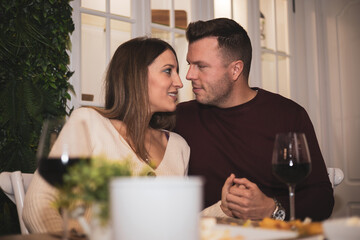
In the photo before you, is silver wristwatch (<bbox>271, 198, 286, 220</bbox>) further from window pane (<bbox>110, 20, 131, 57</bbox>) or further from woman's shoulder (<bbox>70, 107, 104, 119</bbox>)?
window pane (<bbox>110, 20, 131, 57</bbox>)

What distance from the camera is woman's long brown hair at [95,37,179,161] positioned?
1.88m

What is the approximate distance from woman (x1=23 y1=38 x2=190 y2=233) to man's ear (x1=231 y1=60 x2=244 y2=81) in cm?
64

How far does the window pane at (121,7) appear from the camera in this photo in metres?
3.00

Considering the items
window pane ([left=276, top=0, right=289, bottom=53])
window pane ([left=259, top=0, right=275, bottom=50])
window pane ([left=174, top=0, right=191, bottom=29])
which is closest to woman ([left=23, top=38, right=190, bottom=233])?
window pane ([left=174, top=0, right=191, bottom=29])

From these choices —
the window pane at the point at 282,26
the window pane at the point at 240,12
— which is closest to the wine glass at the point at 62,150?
the window pane at the point at 240,12

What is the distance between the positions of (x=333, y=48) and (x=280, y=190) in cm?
241

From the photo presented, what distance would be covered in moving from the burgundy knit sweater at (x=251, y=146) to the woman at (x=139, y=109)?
17cm

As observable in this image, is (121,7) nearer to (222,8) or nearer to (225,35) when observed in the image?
(225,35)

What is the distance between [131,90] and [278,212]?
0.78m

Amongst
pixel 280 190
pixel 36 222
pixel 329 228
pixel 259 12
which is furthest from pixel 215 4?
pixel 329 228

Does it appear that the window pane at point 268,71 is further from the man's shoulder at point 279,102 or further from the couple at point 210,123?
the man's shoulder at point 279,102

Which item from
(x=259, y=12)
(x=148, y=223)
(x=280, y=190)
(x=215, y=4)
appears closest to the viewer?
(x=148, y=223)

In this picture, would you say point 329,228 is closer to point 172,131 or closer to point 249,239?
point 249,239

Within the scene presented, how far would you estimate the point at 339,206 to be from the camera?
410 cm
